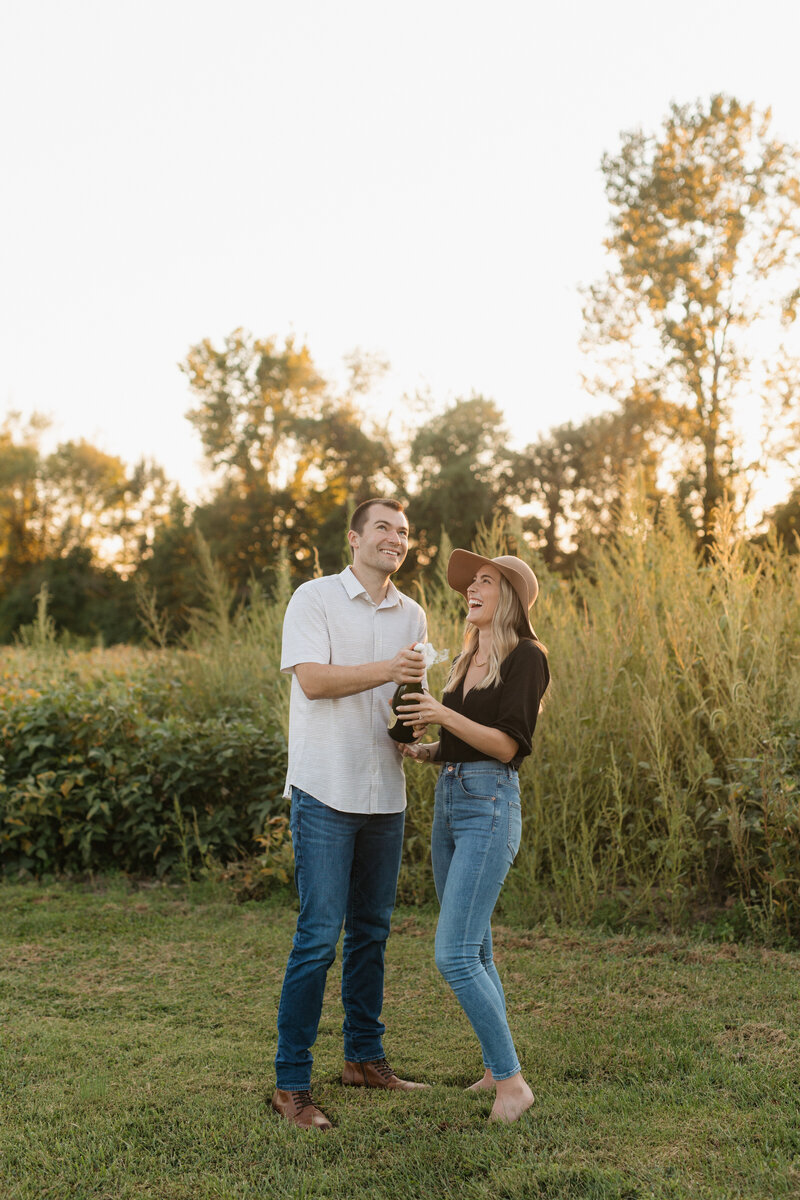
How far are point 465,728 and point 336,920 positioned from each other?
762 millimetres

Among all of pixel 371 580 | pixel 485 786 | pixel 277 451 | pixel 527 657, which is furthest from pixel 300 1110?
pixel 277 451

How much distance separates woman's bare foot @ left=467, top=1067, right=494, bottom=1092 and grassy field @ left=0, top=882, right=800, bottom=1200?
2.2 inches

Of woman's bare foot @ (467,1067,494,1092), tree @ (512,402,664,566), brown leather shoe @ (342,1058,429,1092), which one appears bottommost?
brown leather shoe @ (342,1058,429,1092)

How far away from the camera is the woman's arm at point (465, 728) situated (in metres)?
2.92

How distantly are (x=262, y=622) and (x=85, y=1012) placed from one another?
435 centimetres

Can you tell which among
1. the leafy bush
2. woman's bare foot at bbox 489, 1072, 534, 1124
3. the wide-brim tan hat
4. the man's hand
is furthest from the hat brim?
the leafy bush

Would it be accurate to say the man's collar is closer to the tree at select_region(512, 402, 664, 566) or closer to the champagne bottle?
the champagne bottle

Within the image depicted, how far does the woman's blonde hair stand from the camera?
3.10m

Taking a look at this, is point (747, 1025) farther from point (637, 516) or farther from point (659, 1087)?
point (637, 516)

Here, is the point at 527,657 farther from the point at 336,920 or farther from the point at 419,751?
the point at 336,920

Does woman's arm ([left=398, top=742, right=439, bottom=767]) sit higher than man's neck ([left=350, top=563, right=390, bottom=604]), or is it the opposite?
man's neck ([left=350, top=563, right=390, bottom=604])

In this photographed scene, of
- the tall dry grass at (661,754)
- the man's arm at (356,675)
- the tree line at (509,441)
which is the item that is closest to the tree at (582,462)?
A: the tree line at (509,441)

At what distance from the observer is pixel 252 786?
6.44 m

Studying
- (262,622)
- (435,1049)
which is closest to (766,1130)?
(435,1049)
